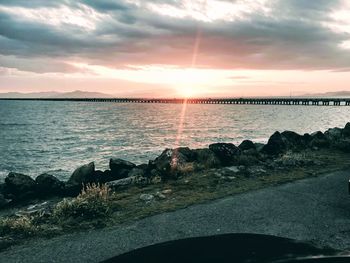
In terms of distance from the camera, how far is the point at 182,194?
34.9 feet

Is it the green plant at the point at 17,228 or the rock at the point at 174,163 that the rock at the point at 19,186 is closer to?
the rock at the point at 174,163

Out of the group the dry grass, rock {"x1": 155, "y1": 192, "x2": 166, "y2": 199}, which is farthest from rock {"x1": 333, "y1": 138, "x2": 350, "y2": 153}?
rock {"x1": 155, "y1": 192, "x2": 166, "y2": 199}

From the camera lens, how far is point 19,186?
50.9ft

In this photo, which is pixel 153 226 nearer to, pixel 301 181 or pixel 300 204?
pixel 300 204

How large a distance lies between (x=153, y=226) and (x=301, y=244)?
291 centimetres

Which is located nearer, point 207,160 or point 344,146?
point 207,160

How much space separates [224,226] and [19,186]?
34.8ft

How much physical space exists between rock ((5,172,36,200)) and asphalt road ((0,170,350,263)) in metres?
8.37

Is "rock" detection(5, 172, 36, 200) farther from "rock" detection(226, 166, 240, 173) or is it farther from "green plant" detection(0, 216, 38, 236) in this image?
"rock" detection(226, 166, 240, 173)

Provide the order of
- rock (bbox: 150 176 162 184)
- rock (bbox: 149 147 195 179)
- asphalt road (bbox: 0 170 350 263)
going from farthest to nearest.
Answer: rock (bbox: 149 147 195 179) < rock (bbox: 150 176 162 184) < asphalt road (bbox: 0 170 350 263)

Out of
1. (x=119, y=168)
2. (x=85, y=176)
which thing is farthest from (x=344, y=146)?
(x=85, y=176)

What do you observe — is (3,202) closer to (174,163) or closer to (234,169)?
(174,163)

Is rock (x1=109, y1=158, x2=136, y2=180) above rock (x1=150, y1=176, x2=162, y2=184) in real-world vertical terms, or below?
below

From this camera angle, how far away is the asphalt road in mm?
6742
